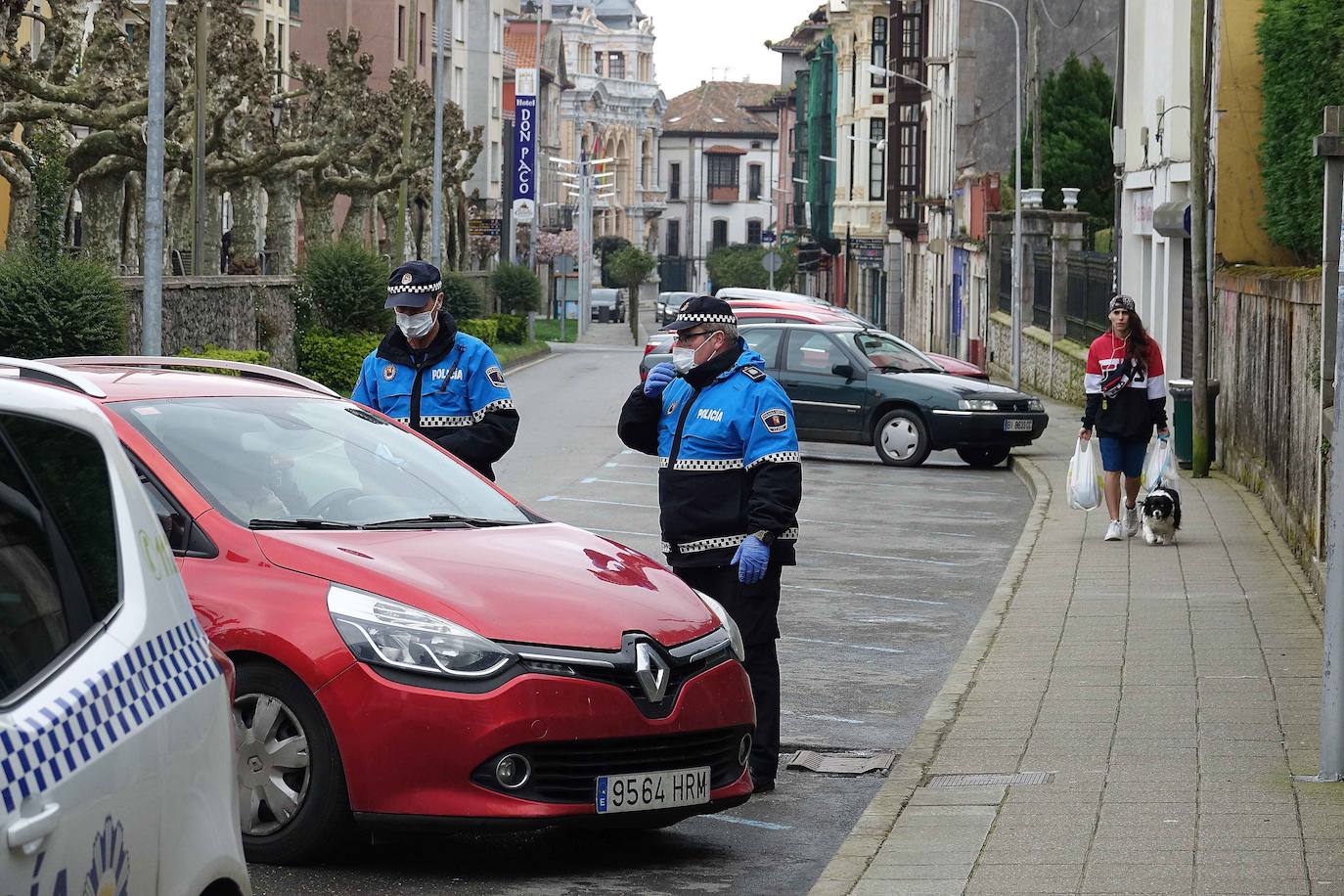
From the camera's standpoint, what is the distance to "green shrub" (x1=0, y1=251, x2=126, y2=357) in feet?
78.9

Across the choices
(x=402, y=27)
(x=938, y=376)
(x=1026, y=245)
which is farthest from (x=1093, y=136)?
(x=402, y=27)

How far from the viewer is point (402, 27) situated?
81.3 metres

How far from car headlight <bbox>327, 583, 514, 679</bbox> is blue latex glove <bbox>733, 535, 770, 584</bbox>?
1.71 m

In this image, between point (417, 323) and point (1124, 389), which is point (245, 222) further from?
point (417, 323)

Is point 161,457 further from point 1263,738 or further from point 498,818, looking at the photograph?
point 1263,738

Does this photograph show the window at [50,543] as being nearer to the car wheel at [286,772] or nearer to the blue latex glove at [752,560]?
the car wheel at [286,772]

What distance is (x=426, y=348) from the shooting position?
380 inches

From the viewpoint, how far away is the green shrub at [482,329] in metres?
51.4

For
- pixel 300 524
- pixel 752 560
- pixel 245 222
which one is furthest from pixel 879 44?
pixel 300 524

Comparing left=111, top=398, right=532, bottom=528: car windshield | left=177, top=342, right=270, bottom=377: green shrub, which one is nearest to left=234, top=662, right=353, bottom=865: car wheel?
left=111, top=398, right=532, bottom=528: car windshield

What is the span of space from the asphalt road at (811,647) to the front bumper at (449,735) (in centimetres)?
28

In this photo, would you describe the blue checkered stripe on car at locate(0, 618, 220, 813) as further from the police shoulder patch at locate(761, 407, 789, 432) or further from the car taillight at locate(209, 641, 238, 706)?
the police shoulder patch at locate(761, 407, 789, 432)

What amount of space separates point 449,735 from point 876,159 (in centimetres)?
8203

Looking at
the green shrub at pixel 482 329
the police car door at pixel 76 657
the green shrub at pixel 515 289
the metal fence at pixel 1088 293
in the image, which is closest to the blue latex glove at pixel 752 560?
the police car door at pixel 76 657
